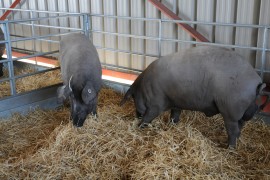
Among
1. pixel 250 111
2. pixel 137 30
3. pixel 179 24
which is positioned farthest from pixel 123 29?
pixel 250 111

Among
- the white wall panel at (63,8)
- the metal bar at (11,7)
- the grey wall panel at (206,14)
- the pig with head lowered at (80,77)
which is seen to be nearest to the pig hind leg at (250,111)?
the pig with head lowered at (80,77)

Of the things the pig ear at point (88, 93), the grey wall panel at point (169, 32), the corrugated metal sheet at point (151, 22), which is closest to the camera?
the pig ear at point (88, 93)

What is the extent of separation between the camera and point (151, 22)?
24.1 feet

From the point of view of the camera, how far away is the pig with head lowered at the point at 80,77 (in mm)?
4500

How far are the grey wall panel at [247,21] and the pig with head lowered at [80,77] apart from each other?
2625 millimetres

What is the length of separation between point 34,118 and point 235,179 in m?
3.32

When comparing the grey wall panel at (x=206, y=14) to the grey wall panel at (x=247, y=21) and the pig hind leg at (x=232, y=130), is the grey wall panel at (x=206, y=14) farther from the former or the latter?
the pig hind leg at (x=232, y=130)

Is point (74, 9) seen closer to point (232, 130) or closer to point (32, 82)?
point (32, 82)

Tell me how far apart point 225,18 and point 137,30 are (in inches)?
81.0

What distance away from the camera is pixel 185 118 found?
207 inches

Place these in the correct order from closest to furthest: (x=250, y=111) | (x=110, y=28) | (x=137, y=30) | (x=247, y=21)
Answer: (x=250, y=111), (x=247, y=21), (x=137, y=30), (x=110, y=28)

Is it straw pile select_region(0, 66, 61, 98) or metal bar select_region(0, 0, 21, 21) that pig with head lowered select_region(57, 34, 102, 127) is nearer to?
straw pile select_region(0, 66, 61, 98)

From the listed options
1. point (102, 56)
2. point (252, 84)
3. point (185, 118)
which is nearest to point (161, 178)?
point (252, 84)

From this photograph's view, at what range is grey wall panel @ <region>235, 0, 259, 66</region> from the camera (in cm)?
593
